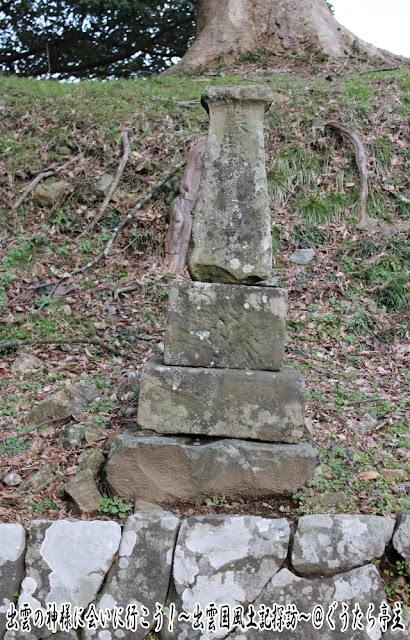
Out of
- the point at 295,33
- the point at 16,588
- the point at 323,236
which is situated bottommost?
the point at 16,588

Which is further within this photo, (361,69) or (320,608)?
(361,69)

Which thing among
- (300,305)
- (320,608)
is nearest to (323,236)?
(300,305)

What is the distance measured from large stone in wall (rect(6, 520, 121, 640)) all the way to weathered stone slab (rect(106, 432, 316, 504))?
0.49 meters

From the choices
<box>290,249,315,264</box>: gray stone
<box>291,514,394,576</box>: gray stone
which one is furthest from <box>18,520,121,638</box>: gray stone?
<box>290,249,315,264</box>: gray stone

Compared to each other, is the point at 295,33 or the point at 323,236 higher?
the point at 295,33

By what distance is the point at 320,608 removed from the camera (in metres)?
3.36

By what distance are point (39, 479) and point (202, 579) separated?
141 cm

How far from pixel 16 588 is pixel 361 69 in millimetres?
10008

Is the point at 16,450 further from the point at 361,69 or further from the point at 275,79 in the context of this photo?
the point at 361,69

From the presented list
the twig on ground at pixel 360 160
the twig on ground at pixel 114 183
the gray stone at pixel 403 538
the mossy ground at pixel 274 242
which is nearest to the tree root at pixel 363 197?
the twig on ground at pixel 360 160

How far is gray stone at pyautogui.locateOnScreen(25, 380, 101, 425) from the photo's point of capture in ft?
16.4

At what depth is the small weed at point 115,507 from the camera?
392 cm

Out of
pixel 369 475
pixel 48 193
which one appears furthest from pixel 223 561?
pixel 48 193

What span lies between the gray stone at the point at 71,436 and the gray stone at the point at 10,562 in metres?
1.09
